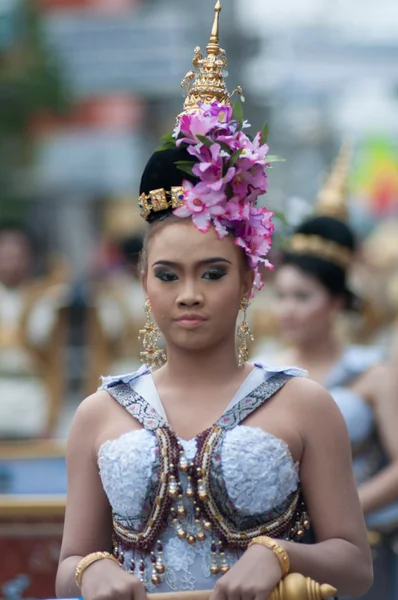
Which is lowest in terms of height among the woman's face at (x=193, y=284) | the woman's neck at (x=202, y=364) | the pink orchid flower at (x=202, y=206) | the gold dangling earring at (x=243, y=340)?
the woman's neck at (x=202, y=364)

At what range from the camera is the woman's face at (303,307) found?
580 cm

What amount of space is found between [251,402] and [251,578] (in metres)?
0.46

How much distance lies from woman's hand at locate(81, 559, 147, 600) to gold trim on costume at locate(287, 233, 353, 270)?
9.71ft

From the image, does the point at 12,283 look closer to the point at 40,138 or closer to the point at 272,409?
the point at 272,409

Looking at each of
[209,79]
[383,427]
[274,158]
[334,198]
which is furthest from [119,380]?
[334,198]

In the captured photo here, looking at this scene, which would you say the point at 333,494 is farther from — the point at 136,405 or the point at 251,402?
the point at 136,405

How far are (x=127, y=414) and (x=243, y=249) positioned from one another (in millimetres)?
477

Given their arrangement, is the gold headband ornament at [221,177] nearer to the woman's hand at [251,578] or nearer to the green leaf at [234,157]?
the green leaf at [234,157]

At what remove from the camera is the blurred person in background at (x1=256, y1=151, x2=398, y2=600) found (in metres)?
5.44

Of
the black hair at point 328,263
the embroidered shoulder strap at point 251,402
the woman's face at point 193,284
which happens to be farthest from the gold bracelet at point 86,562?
the black hair at point 328,263

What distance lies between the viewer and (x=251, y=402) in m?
3.31

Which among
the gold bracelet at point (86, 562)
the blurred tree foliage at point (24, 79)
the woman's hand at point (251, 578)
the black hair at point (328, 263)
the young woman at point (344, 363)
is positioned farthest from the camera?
the blurred tree foliage at point (24, 79)

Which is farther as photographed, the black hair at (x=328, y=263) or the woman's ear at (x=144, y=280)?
the black hair at (x=328, y=263)

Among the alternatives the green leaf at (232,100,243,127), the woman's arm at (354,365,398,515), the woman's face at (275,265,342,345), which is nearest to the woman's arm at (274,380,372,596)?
the green leaf at (232,100,243,127)
